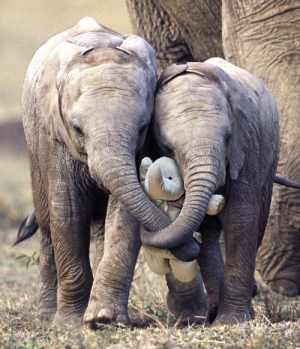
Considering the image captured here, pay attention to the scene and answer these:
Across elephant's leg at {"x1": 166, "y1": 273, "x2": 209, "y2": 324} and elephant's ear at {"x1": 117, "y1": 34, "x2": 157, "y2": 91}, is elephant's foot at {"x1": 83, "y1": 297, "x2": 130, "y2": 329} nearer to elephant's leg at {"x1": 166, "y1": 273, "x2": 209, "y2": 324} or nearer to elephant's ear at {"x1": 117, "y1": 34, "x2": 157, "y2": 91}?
elephant's leg at {"x1": 166, "y1": 273, "x2": 209, "y2": 324}

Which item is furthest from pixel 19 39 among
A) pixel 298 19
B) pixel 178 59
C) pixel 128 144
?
pixel 128 144

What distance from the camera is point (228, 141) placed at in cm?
434

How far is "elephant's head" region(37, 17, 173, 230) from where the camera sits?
4059 millimetres

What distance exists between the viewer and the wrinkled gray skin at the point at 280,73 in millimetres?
5762

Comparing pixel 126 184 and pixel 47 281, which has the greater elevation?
pixel 126 184

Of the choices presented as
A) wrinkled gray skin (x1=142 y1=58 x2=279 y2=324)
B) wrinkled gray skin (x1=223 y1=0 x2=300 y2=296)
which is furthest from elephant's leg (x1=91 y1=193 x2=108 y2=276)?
Result: wrinkled gray skin (x1=223 y1=0 x2=300 y2=296)

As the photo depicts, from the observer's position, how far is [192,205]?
402 centimetres

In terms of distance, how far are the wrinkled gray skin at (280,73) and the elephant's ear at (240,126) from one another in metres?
1.19

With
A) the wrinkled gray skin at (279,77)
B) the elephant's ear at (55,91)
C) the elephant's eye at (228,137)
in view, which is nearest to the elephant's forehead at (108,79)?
the elephant's ear at (55,91)

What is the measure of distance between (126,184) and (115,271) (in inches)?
20.3

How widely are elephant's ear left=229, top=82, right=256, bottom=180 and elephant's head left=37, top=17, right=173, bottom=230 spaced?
0.43 metres

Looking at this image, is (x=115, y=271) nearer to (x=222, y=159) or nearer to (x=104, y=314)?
(x=104, y=314)

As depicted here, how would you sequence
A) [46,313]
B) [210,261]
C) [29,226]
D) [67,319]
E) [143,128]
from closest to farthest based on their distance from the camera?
[143,128] < [67,319] < [210,261] < [46,313] < [29,226]

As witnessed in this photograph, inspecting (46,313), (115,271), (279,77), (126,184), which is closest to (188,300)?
(115,271)
